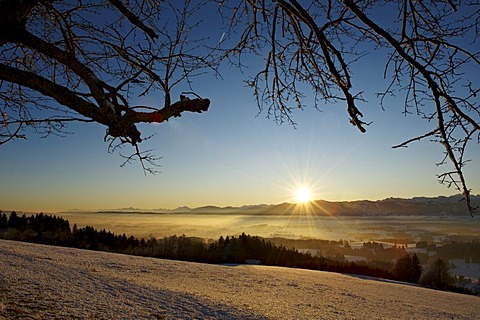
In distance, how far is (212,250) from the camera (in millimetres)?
23156

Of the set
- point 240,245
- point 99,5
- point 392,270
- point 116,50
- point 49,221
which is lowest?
point 392,270

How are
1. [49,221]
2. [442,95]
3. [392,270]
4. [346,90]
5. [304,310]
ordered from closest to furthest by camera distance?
[442,95]
[346,90]
[304,310]
[392,270]
[49,221]

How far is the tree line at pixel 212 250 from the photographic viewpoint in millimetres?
21547

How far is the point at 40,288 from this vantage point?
4648mm

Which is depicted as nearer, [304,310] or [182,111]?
[182,111]

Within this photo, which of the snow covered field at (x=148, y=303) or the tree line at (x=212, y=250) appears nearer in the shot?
the snow covered field at (x=148, y=303)

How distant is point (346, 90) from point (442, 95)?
69cm

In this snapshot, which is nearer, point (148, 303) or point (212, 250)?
point (148, 303)

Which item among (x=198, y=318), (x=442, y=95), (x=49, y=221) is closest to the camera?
(x=442, y=95)

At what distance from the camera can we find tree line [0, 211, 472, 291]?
2155 cm

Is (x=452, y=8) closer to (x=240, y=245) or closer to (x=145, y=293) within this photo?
(x=145, y=293)

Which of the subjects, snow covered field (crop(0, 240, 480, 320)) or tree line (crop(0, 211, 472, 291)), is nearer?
snow covered field (crop(0, 240, 480, 320))

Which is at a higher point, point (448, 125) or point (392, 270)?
point (448, 125)

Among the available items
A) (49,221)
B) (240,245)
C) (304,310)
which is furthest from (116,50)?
(49,221)
